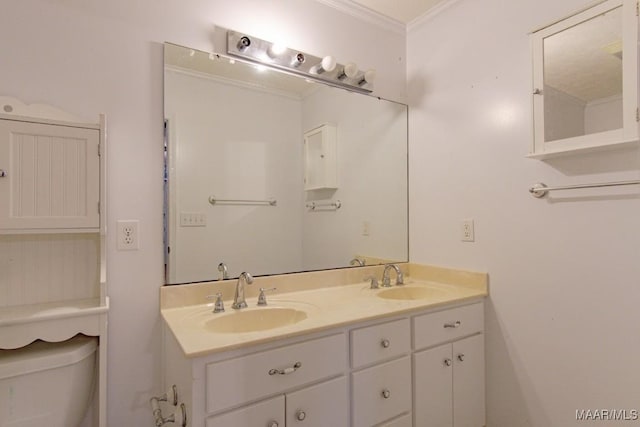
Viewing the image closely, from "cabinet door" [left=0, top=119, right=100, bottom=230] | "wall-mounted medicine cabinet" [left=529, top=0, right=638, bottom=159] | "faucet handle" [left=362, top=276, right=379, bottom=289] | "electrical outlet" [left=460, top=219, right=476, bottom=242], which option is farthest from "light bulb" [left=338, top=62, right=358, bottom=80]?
"cabinet door" [left=0, top=119, right=100, bottom=230]

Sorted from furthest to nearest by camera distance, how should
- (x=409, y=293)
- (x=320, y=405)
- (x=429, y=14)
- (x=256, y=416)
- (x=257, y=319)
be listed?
(x=429, y=14) → (x=409, y=293) → (x=257, y=319) → (x=320, y=405) → (x=256, y=416)

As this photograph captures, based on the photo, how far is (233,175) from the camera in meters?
1.60

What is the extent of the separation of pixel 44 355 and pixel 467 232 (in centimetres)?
181

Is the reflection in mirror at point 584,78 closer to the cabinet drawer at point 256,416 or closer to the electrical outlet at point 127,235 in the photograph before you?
the cabinet drawer at point 256,416

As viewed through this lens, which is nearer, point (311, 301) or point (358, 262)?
point (311, 301)

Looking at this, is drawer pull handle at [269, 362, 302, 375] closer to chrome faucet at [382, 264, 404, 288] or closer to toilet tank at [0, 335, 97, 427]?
toilet tank at [0, 335, 97, 427]

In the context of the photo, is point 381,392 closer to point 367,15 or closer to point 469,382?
point 469,382

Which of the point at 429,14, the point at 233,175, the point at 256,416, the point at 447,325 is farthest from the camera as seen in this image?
the point at 429,14

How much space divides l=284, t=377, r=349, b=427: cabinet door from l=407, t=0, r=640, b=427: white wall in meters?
0.88

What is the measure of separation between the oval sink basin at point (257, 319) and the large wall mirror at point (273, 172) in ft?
0.80

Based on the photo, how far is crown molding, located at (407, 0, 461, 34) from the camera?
6.06 feet

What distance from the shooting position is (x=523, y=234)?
5.02 feet

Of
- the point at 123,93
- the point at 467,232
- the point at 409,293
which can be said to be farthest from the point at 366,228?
the point at 123,93

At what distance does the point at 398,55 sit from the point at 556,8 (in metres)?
0.86
